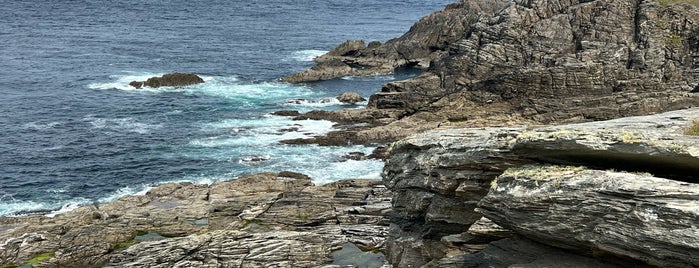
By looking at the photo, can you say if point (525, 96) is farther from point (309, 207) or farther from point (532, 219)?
point (532, 219)

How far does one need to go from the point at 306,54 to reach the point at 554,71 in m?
66.0

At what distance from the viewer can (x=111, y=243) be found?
35.8 meters

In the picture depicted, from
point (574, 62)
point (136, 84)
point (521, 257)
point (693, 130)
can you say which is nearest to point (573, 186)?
point (521, 257)

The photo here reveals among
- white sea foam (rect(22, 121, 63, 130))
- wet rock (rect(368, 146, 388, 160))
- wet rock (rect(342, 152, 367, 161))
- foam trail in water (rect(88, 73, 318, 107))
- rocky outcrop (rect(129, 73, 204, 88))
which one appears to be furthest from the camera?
rocky outcrop (rect(129, 73, 204, 88))

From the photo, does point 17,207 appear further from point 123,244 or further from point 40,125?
point 40,125

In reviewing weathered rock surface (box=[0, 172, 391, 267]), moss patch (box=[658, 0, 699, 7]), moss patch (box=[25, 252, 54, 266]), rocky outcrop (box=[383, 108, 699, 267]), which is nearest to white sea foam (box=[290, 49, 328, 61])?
moss patch (box=[658, 0, 699, 7])

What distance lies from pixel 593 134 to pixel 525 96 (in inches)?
1741

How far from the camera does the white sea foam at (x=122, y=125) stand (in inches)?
2657

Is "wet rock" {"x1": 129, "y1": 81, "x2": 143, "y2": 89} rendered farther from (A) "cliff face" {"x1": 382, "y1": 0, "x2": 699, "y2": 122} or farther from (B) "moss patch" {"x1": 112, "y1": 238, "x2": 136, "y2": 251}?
(B) "moss patch" {"x1": 112, "y1": 238, "x2": 136, "y2": 251}

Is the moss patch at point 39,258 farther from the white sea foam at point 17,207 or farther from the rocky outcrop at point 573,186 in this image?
the rocky outcrop at point 573,186

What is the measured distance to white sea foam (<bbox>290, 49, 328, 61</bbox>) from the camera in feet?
371

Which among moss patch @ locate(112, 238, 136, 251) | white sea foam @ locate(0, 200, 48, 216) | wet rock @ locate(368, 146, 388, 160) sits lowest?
white sea foam @ locate(0, 200, 48, 216)

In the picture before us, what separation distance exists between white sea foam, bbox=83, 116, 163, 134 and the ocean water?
0.11 meters

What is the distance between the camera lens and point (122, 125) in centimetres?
6906
